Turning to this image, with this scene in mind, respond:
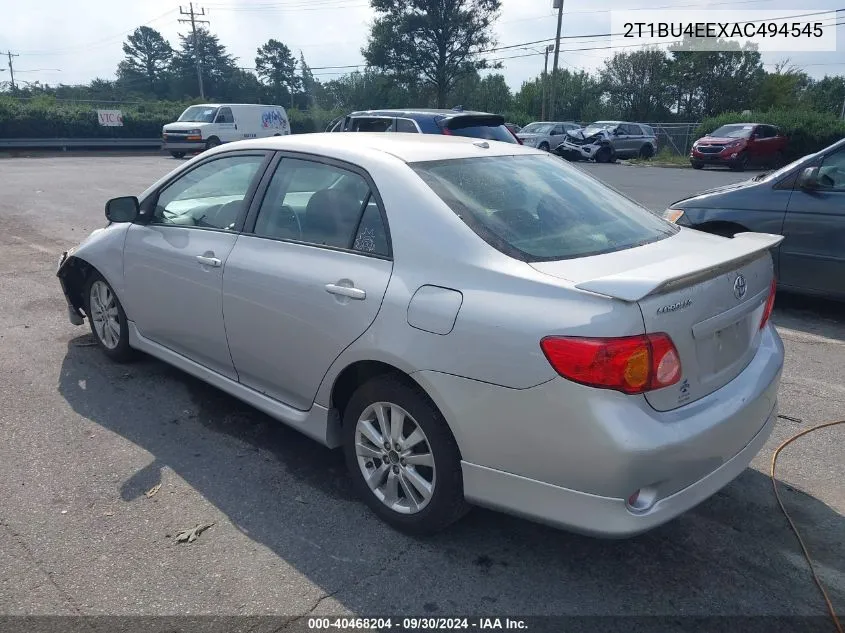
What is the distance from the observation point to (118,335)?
15.5ft

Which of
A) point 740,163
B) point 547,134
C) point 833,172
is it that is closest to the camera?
point 833,172

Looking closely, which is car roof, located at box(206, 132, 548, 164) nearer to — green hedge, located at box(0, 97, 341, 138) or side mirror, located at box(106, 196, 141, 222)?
side mirror, located at box(106, 196, 141, 222)

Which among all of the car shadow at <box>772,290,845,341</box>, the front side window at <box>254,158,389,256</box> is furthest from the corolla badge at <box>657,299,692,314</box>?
the car shadow at <box>772,290,845,341</box>

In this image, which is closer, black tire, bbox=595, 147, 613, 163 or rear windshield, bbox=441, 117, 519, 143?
rear windshield, bbox=441, 117, 519, 143

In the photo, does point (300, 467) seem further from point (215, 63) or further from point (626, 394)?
point (215, 63)

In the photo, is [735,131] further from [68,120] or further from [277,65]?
[277,65]

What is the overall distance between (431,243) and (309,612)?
1.49 metres

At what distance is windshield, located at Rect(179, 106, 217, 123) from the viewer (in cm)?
2656

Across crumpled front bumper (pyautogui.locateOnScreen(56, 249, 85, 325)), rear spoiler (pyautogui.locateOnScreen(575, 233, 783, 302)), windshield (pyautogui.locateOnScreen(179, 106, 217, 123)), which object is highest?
windshield (pyautogui.locateOnScreen(179, 106, 217, 123))

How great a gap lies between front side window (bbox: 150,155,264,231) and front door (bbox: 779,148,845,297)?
468 cm

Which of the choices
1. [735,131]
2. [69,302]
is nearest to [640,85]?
[735,131]

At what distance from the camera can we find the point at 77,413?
162 inches

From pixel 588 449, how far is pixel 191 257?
2.52m

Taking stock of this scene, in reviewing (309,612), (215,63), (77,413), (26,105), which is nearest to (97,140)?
(26,105)
